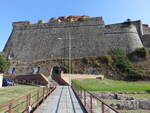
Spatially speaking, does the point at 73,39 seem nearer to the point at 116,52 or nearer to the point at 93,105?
the point at 116,52

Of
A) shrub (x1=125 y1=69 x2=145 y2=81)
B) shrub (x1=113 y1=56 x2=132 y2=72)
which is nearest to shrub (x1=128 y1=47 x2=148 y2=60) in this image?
shrub (x1=113 y1=56 x2=132 y2=72)

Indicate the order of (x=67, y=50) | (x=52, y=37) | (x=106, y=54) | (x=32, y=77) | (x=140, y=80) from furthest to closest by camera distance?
1. (x=52, y=37)
2. (x=67, y=50)
3. (x=106, y=54)
4. (x=140, y=80)
5. (x=32, y=77)

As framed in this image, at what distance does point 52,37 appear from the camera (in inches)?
2400

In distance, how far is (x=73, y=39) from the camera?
2319 inches

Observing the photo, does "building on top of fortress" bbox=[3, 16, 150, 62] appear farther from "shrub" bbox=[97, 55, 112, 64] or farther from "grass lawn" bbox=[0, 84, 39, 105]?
"grass lawn" bbox=[0, 84, 39, 105]

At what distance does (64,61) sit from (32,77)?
572 inches

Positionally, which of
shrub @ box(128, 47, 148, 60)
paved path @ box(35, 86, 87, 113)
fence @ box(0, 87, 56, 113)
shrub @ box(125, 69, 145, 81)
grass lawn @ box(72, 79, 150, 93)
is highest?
shrub @ box(128, 47, 148, 60)

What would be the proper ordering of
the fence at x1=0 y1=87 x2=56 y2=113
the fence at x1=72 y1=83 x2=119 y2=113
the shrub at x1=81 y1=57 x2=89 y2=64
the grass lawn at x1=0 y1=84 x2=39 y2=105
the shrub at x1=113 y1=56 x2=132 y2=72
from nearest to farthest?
the fence at x1=0 y1=87 x2=56 y2=113, the fence at x1=72 y1=83 x2=119 y2=113, the grass lawn at x1=0 y1=84 x2=39 y2=105, the shrub at x1=113 y1=56 x2=132 y2=72, the shrub at x1=81 y1=57 x2=89 y2=64

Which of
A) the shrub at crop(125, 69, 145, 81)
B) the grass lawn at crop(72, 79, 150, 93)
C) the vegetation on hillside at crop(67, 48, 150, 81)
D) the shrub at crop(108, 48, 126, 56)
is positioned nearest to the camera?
the grass lawn at crop(72, 79, 150, 93)

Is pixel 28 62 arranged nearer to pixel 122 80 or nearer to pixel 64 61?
pixel 64 61

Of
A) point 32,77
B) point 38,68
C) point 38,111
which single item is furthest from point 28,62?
point 38,111

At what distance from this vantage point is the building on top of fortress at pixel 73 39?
55.9 m

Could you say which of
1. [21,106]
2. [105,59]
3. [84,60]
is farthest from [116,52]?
[21,106]

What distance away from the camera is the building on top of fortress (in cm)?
5591
